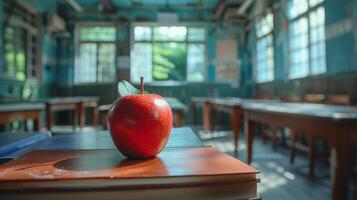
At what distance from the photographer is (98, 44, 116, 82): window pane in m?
9.08

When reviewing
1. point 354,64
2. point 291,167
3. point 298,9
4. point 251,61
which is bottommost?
point 291,167

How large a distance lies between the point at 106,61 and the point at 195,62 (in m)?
2.64

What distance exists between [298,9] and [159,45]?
4.54m

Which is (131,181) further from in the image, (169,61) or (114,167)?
(169,61)

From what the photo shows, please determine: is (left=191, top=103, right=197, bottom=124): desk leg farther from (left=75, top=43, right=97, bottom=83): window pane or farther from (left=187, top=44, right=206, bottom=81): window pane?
(left=75, top=43, right=97, bottom=83): window pane

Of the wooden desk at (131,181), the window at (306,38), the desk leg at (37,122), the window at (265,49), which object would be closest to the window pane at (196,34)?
the window at (265,49)

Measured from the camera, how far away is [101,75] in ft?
29.9

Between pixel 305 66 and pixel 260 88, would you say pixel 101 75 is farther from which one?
pixel 305 66

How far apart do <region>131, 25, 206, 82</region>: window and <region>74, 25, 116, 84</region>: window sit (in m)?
0.65

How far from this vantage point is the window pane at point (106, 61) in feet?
29.8

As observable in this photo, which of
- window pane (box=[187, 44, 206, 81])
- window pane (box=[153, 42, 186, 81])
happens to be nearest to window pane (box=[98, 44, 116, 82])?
window pane (box=[153, 42, 186, 81])

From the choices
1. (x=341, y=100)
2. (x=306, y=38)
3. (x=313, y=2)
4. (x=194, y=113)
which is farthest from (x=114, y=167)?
(x=194, y=113)

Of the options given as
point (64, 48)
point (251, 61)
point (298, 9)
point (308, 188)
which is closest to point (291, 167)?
point (308, 188)

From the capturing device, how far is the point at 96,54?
358 inches
